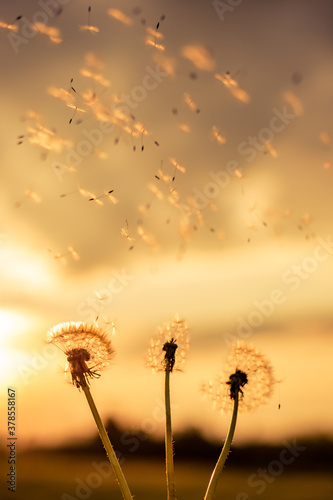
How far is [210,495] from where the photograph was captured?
13.1ft

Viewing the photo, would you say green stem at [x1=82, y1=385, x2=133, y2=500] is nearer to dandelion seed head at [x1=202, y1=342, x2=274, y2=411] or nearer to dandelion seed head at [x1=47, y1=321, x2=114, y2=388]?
dandelion seed head at [x1=47, y1=321, x2=114, y2=388]

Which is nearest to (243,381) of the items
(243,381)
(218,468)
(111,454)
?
(243,381)

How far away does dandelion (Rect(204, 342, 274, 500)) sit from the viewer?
175 inches

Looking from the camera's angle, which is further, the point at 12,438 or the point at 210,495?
the point at 12,438

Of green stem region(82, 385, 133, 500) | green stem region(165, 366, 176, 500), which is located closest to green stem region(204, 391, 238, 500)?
green stem region(165, 366, 176, 500)

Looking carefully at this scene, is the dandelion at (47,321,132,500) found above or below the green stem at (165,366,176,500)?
above

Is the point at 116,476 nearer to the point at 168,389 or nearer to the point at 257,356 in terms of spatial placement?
the point at 168,389

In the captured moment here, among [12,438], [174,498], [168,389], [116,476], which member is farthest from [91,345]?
[12,438]

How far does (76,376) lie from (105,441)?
1.82 ft

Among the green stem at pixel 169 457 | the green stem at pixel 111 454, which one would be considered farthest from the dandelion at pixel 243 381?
the green stem at pixel 111 454

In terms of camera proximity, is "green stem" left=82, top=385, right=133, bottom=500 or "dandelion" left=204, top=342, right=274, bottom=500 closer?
"green stem" left=82, top=385, right=133, bottom=500

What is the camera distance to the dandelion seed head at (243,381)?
4465 mm

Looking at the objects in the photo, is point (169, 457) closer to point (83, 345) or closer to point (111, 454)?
point (111, 454)

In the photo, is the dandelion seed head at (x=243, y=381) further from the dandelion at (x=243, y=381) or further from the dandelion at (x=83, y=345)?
the dandelion at (x=83, y=345)
